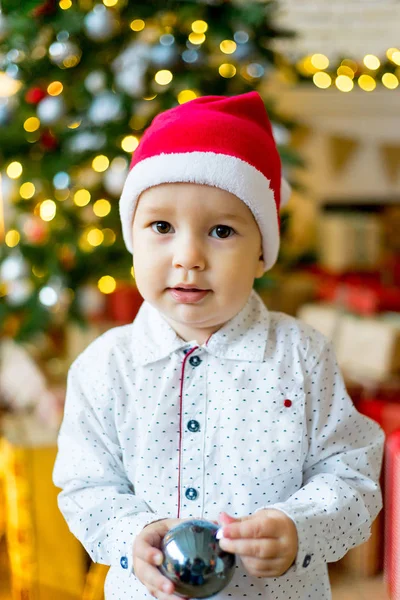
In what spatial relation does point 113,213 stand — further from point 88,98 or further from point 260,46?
point 260,46

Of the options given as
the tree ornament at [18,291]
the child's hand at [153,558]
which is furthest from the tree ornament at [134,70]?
the child's hand at [153,558]

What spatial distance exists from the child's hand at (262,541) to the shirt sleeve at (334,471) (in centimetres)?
3

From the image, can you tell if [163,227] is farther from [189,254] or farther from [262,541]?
[262,541]

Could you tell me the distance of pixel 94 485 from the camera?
85 cm

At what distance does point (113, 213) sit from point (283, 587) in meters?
1.24

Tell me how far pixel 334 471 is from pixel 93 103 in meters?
1.23

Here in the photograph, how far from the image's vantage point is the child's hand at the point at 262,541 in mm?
700

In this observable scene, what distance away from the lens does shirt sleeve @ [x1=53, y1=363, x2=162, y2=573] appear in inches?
31.6

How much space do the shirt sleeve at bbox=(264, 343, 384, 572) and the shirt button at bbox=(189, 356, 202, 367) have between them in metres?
0.14

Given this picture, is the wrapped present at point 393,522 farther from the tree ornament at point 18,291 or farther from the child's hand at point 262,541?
the tree ornament at point 18,291

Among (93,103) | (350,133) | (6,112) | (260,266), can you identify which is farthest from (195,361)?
(350,133)

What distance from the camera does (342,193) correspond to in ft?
10.0

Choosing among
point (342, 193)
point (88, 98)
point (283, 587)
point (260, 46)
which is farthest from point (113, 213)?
point (342, 193)

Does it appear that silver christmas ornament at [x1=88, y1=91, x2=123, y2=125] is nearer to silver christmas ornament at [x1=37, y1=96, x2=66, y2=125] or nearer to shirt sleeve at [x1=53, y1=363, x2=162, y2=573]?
silver christmas ornament at [x1=37, y1=96, x2=66, y2=125]
